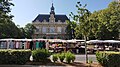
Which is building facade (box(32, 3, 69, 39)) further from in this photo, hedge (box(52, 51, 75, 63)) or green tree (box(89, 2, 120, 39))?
hedge (box(52, 51, 75, 63))

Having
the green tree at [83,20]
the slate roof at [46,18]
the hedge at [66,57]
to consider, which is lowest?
the hedge at [66,57]

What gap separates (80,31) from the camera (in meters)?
19.7

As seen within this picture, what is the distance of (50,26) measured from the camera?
104 metres

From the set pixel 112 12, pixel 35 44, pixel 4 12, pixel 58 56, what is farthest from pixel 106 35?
pixel 58 56

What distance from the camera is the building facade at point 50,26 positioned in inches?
4043

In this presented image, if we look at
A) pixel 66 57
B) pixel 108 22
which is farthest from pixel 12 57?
pixel 108 22

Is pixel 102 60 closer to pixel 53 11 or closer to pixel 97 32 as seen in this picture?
pixel 97 32

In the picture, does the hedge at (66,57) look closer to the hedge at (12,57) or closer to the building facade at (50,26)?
the hedge at (12,57)

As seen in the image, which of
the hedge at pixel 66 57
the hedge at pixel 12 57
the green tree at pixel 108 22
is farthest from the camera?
the green tree at pixel 108 22

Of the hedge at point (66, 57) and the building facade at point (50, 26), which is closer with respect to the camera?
the hedge at point (66, 57)

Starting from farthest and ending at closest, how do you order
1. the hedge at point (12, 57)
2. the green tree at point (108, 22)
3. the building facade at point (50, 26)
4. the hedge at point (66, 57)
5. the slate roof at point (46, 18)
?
the slate roof at point (46, 18), the building facade at point (50, 26), the green tree at point (108, 22), the hedge at point (66, 57), the hedge at point (12, 57)

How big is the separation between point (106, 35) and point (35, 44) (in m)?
24.5

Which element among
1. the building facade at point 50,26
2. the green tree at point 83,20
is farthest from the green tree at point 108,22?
the building facade at point 50,26

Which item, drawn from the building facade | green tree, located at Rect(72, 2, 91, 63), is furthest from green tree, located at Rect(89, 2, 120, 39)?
the building facade
